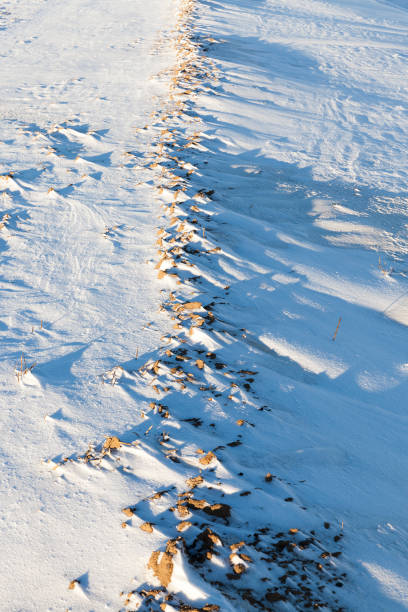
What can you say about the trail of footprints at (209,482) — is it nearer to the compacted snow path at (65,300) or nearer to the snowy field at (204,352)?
the snowy field at (204,352)

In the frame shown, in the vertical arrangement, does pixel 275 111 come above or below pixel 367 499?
above

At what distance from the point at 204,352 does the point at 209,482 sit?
87cm

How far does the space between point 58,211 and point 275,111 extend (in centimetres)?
345

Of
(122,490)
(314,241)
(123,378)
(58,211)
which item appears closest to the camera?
(122,490)

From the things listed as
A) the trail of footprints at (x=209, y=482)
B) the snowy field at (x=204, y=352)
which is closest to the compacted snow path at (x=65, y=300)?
the snowy field at (x=204, y=352)

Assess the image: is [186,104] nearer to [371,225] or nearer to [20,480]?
[371,225]

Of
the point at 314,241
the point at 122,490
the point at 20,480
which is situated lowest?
the point at 20,480

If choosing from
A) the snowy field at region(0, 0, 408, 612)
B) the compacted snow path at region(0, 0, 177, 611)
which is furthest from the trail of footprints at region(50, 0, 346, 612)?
the compacted snow path at region(0, 0, 177, 611)

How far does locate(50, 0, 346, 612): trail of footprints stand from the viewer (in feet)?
4.75

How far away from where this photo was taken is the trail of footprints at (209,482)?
145 centimetres

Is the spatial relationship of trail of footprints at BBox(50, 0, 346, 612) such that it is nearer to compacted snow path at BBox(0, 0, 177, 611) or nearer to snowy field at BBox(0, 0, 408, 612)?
snowy field at BBox(0, 0, 408, 612)

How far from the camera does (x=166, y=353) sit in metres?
2.52

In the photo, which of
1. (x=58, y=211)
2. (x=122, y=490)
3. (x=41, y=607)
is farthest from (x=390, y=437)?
(x=58, y=211)

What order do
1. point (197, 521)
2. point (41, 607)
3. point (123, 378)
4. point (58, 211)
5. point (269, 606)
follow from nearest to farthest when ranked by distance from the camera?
point (269, 606), point (41, 607), point (197, 521), point (123, 378), point (58, 211)
